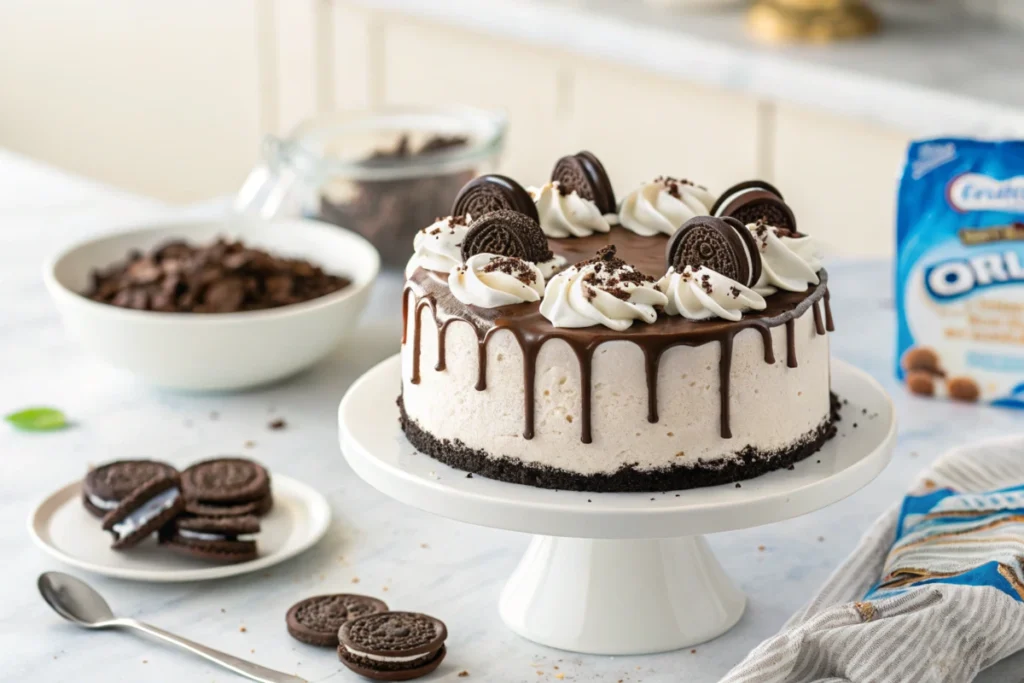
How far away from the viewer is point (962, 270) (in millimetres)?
1778

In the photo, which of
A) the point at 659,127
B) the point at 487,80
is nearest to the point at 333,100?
the point at 487,80

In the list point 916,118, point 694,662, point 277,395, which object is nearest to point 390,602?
point 694,662

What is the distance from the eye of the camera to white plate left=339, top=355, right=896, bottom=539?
1.13 metres

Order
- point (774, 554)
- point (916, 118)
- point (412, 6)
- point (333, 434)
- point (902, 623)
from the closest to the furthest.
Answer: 1. point (902, 623)
2. point (774, 554)
3. point (333, 434)
4. point (916, 118)
5. point (412, 6)

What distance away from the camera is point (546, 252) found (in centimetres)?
129

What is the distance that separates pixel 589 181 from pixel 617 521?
1.53 ft

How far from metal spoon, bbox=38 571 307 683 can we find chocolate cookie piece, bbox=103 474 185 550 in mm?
Answer: 76

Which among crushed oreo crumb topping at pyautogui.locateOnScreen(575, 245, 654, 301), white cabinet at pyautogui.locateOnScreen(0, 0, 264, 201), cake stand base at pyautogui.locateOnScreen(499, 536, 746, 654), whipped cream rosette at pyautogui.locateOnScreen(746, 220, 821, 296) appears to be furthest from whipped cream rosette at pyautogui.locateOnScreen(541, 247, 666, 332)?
white cabinet at pyautogui.locateOnScreen(0, 0, 264, 201)

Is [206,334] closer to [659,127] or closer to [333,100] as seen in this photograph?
[659,127]

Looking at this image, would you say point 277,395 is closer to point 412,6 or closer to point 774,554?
point 774,554

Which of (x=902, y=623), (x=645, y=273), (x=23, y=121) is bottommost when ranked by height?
(x=23, y=121)

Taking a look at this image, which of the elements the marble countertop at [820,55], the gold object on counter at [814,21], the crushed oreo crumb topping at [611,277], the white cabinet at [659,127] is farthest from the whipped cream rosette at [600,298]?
the gold object on counter at [814,21]

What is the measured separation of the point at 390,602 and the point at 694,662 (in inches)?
12.5

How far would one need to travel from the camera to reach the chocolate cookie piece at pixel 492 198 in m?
1.36
